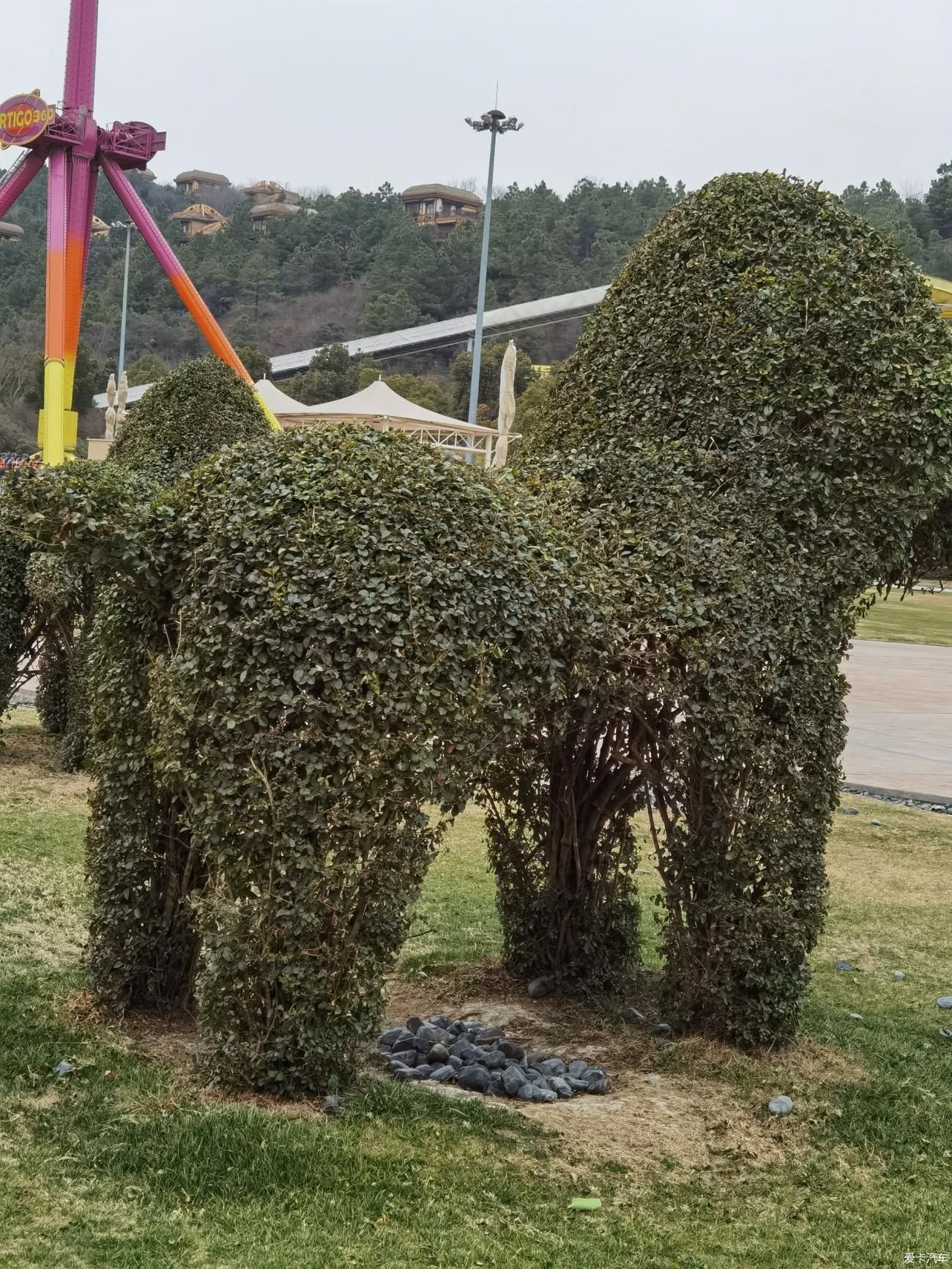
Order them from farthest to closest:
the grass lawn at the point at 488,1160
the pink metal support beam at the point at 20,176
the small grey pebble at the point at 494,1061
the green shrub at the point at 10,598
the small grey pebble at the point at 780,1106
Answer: the pink metal support beam at the point at 20,176 → the green shrub at the point at 10,598 → the small grey pebble at the point at 494,1061 → the small grey pebble at the point at 780,1106 → the grass lawn at the point at 488,1160

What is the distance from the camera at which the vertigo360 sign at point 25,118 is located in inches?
798

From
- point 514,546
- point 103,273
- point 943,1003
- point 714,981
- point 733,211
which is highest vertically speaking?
point 103,273

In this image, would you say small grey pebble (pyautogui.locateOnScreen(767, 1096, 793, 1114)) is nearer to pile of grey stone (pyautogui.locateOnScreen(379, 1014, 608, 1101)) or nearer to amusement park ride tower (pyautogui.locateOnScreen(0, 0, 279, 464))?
pile of grey stone (pyautogui.locateOnScreen(379, 1014, 608, 1101))

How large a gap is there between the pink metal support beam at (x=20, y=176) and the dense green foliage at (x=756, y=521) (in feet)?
58.9

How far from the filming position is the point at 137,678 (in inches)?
203

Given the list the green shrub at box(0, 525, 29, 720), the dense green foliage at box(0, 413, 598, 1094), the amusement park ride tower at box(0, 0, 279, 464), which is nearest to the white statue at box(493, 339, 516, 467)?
the amusement park ride tower at box(0, 0, 279, 464)

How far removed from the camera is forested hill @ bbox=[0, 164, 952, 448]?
2430 inches

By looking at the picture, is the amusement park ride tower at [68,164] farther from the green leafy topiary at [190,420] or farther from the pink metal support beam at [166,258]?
the green leafy topiary at [190,420]

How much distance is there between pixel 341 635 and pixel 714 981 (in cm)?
239

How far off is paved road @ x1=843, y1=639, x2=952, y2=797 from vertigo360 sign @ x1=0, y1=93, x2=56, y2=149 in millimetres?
14153

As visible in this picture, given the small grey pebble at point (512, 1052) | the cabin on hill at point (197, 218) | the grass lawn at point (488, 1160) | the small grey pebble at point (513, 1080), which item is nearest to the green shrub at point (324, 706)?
the grass lawn at point (488, 1160)

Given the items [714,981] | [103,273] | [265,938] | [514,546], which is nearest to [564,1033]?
[714,981]

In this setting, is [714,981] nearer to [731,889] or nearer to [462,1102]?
[731,889]

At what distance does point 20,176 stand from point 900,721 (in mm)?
15722
